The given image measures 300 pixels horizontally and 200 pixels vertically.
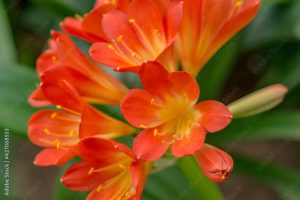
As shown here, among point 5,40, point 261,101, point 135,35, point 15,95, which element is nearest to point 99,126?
point 135,35

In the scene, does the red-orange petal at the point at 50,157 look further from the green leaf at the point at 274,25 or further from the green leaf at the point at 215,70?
the green leaf at the point at 274,25

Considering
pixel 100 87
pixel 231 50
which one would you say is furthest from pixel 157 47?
pixel 231 50

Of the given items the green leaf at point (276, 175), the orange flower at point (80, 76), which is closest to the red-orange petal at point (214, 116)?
the orange flower at point (80, 76)

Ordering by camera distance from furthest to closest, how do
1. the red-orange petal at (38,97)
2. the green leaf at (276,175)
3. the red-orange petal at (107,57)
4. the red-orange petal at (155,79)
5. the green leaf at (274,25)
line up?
1. the green leaf at (274,25)
2. the green leaf at (276,175)
3. the red-orange petal at (38,97)
4. the red-orange petal at (107,57)
5. the red-orange petal at (155,79)

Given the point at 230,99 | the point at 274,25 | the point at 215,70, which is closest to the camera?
the point at 215,70

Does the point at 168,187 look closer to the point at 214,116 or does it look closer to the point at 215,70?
the point at 215,70

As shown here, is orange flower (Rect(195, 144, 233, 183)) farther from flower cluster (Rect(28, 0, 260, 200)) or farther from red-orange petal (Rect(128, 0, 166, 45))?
red-orange petal (Rect(128, 0, 166, 45))
